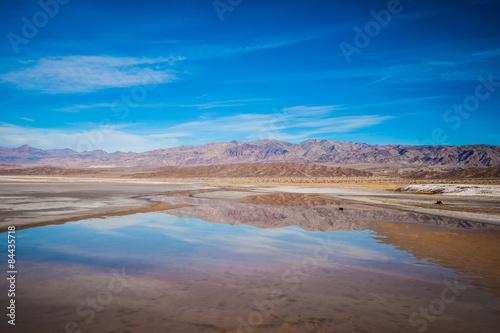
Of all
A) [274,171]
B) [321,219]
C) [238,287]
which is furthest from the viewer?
[274,171]

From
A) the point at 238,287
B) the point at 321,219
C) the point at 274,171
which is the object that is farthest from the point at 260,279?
the point at 274,171

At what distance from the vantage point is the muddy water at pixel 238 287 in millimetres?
4605

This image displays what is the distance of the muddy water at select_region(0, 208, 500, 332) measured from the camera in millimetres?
4605

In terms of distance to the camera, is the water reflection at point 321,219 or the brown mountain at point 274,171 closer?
the water reflection at point 321,219

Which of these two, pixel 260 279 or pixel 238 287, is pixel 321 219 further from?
pixel 238 287

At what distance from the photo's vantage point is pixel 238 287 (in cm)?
605

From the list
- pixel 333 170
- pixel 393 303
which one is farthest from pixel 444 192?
pixel 333 170

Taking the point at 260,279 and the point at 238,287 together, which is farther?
the point at 260,279

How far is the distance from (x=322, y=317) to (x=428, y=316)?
1.88 metres

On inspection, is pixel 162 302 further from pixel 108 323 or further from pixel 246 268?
pixel 246 268

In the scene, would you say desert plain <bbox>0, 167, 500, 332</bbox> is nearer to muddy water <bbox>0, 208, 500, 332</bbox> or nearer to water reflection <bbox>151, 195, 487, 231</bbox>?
muddy water <bbox>0, 208, 500, 332</bbox>

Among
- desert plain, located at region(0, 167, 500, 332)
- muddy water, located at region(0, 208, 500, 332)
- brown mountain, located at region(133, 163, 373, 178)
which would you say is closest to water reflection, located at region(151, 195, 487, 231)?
desert plain, located at region(0, 167, 500, 332)

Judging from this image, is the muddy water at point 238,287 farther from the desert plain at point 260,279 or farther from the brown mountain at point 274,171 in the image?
the brown mountain at point 274,171

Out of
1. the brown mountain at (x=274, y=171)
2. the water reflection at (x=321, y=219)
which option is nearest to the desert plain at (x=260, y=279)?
the water reflection at (x=321, y=219)
